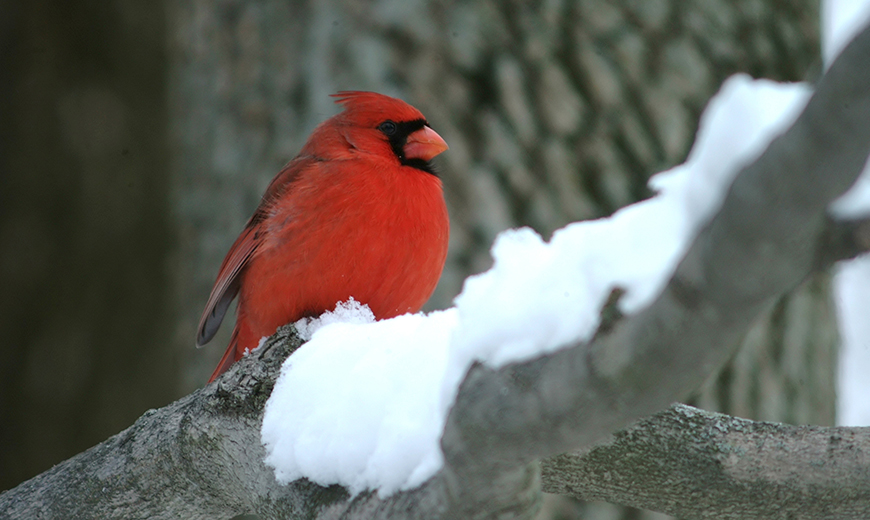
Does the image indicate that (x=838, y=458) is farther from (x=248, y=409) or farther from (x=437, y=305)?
(x=437, y=305)

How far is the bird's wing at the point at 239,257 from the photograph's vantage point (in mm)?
2291

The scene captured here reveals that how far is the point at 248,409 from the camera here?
138cm

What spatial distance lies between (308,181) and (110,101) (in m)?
1.88

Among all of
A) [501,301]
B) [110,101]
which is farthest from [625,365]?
[110,101]

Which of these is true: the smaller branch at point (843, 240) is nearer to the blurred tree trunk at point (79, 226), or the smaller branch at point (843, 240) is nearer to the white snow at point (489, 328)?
the white snow at point (489, 328)

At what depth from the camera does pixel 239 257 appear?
233 cm

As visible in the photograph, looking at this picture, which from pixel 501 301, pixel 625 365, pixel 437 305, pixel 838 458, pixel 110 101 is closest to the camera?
pixel 625 365

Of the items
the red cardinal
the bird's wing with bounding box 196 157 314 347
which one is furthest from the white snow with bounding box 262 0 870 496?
the bird's wing with bounding box 196 157 314 347

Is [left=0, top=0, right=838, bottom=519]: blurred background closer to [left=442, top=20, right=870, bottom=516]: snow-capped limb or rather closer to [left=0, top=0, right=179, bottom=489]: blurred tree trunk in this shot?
[left=0, top=0, right=179, bottom=489]: blurred tree trunk

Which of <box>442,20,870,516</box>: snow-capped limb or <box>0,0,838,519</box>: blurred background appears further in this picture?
<box>0,0,838,519</box>: blurred background

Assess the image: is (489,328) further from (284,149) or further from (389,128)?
(284,149)

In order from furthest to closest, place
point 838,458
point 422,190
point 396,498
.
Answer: point 422,190, point 838,458, point 396,498

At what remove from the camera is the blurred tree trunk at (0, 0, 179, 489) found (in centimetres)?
340

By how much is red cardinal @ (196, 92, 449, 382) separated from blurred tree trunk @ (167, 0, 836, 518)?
272 millimetres
